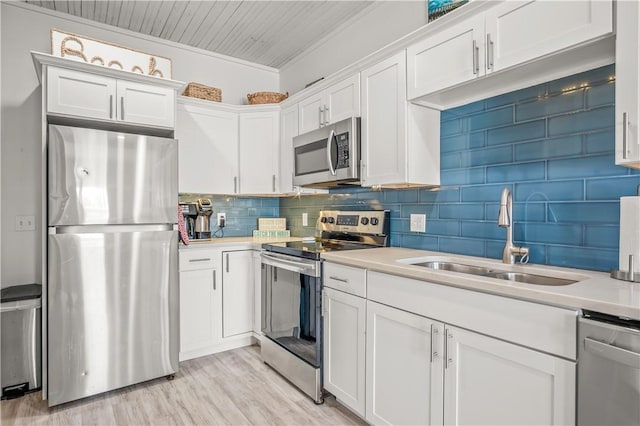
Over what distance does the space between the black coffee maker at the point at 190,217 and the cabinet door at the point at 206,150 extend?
14 cm

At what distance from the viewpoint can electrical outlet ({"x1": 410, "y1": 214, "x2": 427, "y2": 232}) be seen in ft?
7.67

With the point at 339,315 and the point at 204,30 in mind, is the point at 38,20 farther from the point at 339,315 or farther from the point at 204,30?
the point at 339,315

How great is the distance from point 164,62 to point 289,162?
1294 mm

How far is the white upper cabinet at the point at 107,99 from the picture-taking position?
2285 millimetres

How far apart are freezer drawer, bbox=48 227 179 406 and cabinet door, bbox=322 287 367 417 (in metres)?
1.16

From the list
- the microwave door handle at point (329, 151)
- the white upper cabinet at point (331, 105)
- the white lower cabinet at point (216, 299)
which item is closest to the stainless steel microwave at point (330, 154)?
the microwave door handle at point (329, 151)

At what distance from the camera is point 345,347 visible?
2.06 m

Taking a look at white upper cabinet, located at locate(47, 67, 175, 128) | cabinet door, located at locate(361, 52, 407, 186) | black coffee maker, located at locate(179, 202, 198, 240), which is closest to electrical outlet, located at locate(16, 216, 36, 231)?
white upper cabinet, located at locate(47, 67, 175, 128)

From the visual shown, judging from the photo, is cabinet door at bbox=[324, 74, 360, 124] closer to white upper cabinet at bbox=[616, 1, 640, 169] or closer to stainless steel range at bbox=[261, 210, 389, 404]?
stainless steel range at bbox=[261, 210, 389, 404]

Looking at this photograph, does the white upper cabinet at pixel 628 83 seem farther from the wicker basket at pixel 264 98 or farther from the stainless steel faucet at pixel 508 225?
the wicker basket at pixel 264 98

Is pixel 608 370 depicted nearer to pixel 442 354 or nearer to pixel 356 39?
pixel 442 354

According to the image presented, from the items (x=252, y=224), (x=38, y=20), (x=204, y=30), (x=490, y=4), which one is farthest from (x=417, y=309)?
(x=38, y=20)

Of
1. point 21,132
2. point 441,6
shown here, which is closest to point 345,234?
point 441,6

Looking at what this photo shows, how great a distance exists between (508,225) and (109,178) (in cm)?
238
